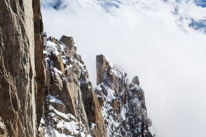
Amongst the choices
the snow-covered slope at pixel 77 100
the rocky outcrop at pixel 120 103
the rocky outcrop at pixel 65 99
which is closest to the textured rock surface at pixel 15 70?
the snow-covered slope at pixel 77 100

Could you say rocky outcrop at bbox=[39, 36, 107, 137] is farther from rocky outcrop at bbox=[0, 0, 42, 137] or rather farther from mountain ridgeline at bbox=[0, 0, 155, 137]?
rocky outcrop at bbox=[0, 0, 42, 137]

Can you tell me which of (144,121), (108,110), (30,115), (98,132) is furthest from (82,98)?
(144,121)

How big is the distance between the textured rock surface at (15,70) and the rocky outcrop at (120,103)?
6050 centimetres

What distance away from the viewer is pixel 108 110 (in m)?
78.9

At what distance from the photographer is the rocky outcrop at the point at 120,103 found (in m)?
78.2

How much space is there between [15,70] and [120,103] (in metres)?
78.4

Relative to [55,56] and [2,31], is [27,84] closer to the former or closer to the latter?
[2,31]

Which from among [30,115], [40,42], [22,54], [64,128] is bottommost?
[30,115]

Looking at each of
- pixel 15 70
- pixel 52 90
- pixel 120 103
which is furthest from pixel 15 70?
pixel 120 103

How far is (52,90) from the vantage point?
43.0 meters

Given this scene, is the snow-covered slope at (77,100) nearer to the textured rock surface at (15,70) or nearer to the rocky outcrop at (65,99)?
the rocky outcrop at (65,99)

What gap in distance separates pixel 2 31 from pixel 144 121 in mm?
88927

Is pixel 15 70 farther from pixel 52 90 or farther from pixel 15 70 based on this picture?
pixel 52 90

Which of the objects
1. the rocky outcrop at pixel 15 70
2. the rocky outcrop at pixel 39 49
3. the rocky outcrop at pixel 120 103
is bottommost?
the rocky outcrop at pixel 15 70
